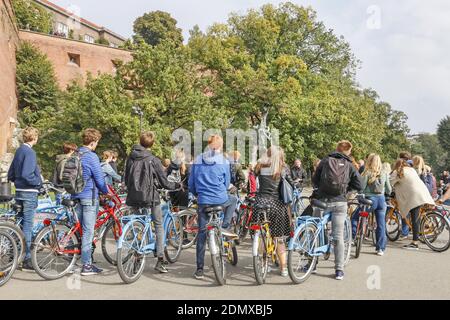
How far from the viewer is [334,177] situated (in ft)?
21.0

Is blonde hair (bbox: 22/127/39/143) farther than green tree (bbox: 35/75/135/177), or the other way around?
green tree (bbox: 35/75/135/177)

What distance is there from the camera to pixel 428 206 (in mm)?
8867

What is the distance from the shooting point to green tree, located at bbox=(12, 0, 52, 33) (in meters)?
47.5

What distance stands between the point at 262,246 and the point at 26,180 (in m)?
3.54

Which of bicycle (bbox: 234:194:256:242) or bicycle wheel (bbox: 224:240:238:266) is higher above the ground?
bicycle (bbox: 234:194:256:242)

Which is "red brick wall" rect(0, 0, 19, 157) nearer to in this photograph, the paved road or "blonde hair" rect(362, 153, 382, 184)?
the paved road

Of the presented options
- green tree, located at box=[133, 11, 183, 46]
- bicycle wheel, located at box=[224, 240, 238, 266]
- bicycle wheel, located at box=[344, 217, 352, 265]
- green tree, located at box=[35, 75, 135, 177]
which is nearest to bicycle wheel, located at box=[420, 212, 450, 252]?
bicycle wheel, located at box=[344, 217, 352, 265]

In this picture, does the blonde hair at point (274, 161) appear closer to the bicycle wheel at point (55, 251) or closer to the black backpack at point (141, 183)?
the black backpack at point (141, 183)

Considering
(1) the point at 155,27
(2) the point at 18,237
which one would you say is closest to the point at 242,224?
(2) the point at 18,237

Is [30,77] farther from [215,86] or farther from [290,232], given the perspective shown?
[290,232]

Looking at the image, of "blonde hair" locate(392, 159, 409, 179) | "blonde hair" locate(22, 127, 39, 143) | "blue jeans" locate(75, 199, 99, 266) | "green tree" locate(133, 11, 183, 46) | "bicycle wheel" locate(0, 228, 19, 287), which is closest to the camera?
"bicycle wheel" locate(0, 228, 19, 287)

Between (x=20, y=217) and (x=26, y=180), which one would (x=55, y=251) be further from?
(x=26, y=180)

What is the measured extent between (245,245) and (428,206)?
3752 millimetres

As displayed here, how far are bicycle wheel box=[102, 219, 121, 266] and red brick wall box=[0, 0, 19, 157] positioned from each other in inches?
1027
